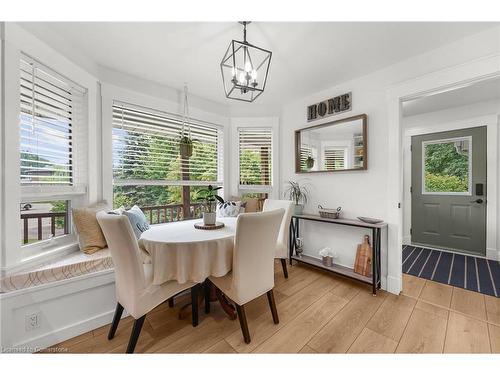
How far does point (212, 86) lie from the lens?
8.88 ft

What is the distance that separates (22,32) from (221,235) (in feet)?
6.76

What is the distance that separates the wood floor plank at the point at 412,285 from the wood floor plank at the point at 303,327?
29.2 inches

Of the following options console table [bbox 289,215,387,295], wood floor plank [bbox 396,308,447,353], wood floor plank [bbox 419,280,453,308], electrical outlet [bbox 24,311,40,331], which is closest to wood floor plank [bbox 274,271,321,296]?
console table [bbox 289,215,387,295]

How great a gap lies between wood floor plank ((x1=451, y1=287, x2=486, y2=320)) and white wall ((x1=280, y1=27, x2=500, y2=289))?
0.49 meters

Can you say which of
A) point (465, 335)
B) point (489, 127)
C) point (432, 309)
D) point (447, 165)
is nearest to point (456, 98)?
point (489, 127)

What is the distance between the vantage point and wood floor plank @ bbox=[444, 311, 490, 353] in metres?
1.43

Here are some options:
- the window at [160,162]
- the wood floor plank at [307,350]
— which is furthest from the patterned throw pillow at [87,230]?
the wood floor plank at [307,350]

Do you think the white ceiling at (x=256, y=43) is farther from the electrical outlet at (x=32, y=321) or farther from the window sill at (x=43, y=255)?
the electrical outlet at (x=32, y=321)

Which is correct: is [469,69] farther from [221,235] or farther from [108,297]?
[108,297]

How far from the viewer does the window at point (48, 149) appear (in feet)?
5.27

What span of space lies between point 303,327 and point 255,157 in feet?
7.79

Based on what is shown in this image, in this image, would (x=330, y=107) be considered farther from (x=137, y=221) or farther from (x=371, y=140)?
(x=137, y=221)

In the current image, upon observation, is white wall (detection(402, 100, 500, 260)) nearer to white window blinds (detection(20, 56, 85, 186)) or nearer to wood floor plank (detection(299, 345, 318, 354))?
wood floor plank (detection(299, 345, 318, 354))

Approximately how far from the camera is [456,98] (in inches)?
117
